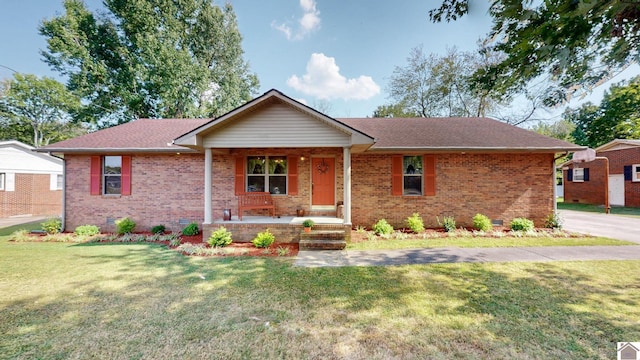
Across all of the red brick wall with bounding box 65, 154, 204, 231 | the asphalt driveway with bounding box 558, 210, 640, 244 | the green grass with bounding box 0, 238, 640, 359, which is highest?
the red brick wall with bounding box 65, 154, 204, 231

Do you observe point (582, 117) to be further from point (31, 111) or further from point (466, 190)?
point (31, 111)

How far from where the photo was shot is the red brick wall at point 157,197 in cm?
905

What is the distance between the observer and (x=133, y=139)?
9492mm

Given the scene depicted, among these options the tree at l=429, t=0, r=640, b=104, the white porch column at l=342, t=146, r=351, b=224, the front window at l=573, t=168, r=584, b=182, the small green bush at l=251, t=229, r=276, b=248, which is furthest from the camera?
the front window at l=573, t=168, r=584, b=182

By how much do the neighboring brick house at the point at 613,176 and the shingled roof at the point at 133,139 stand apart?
24.1 meters

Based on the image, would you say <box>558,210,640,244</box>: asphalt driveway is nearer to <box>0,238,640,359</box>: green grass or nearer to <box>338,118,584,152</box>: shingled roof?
<box>338,118,584,152</box>: shingled roof

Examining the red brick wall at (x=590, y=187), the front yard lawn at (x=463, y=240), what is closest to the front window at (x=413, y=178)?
the front yard lawn at (x=463, y=240)

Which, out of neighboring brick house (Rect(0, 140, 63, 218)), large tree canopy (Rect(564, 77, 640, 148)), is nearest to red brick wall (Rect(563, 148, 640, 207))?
large tree canopy (Rect(564, 77, 640, 148))

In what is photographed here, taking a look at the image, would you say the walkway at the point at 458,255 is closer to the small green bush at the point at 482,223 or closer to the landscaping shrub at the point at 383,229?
the landscaping shrub at the point at 383,229

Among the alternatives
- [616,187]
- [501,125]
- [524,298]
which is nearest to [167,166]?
[524,298]

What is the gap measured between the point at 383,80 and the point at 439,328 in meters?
22.2

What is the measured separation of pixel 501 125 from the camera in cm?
1082

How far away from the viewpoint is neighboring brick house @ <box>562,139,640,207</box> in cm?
1555

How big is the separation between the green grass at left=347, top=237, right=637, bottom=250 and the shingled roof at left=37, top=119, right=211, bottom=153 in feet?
24.1
